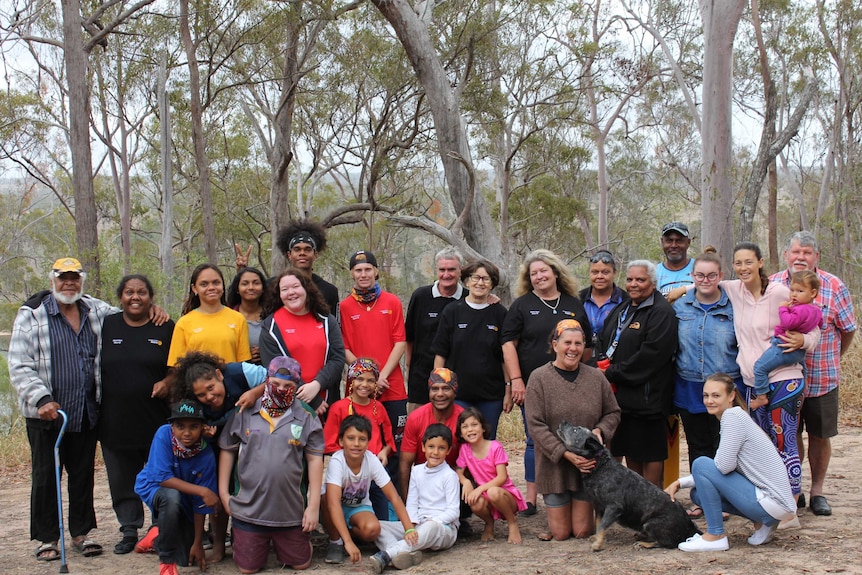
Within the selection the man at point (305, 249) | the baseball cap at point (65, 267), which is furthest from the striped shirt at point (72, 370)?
the man at point (305, 249)

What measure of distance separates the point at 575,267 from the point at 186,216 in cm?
1597

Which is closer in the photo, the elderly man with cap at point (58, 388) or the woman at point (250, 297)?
the elderly man with cap at point (58, 388)

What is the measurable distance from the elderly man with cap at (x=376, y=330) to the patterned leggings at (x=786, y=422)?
7.83ft

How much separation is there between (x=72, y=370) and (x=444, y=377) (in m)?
2.35

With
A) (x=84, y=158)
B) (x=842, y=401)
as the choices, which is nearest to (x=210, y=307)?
(x=842, y=401)

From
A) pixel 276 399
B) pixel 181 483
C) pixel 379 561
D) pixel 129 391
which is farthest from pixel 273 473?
pixel 129 391

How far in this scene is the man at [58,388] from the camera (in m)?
4.94

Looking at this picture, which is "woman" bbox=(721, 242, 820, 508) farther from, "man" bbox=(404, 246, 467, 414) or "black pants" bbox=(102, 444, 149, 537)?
"black pants" bbox=(102, 444, 149, 537)

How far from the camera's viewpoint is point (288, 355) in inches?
199

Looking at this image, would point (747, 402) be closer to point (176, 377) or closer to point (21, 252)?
point (176, 377)

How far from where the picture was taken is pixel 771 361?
190 inches

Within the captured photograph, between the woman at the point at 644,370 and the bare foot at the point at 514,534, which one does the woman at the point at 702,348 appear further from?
the bare foot at the point at 514,534

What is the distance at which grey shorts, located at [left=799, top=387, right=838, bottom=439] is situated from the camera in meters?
5.09

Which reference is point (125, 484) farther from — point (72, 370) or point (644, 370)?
point (644, 370)
